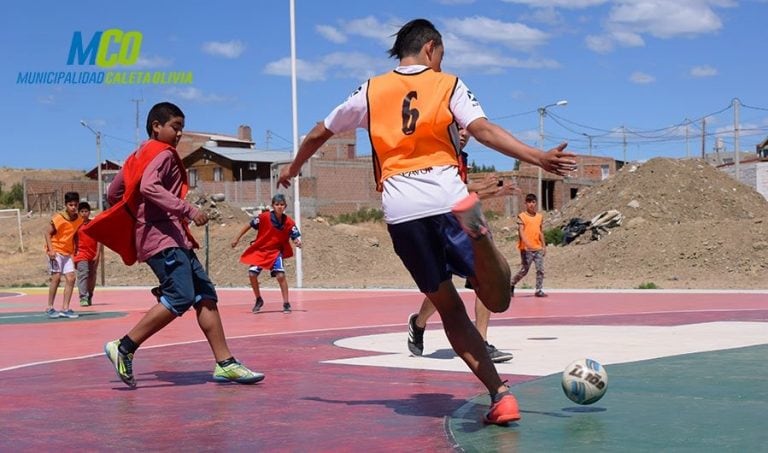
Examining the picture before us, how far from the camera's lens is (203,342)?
11.0 meters

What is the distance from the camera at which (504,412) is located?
18.0 ft

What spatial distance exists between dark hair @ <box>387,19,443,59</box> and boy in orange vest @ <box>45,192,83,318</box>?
35.5ft

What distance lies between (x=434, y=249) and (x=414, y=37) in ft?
4.15

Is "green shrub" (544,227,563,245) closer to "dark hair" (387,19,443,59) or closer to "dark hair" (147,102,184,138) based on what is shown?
"dark hair" (147,102,184,138)

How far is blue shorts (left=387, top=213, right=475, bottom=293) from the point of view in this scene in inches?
209

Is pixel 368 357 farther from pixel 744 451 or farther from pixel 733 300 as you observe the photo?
pixel 733 300

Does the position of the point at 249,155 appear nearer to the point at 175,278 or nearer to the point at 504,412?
the point at 175,278

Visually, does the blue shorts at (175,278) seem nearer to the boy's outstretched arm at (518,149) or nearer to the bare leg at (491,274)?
the bare leg at (491,274)

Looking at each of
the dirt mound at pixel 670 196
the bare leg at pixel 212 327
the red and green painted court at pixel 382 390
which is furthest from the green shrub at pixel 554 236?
the bare leg at pixel 212 327

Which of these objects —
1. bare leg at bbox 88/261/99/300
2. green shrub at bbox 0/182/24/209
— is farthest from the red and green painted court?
green shrub at bbox 0/182/24/209

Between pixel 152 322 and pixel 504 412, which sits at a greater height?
pixel 152 322

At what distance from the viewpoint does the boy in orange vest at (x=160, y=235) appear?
24.1 ft

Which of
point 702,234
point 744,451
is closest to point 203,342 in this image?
point 744,451

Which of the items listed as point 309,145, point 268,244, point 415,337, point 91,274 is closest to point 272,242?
point 268,244
